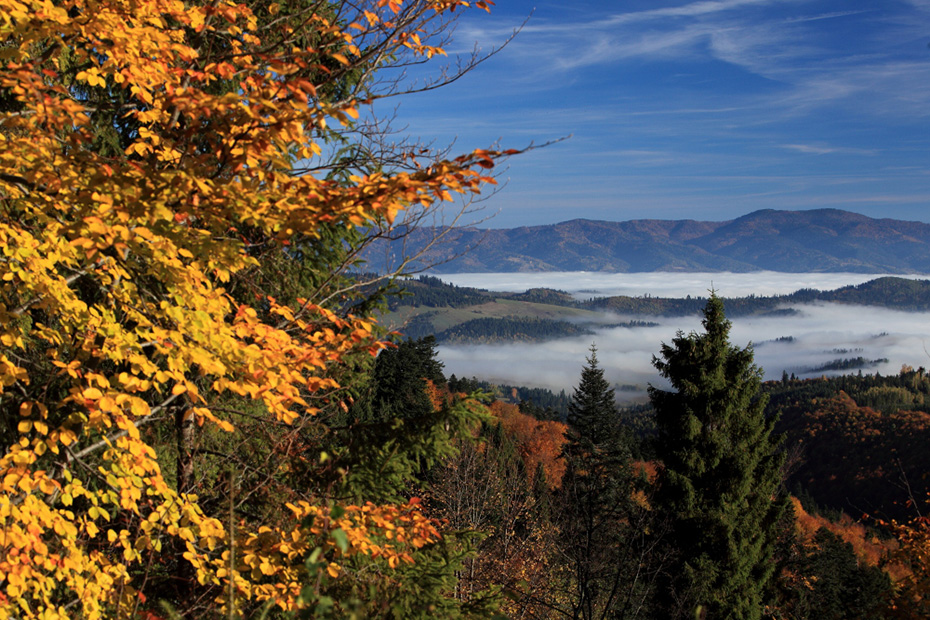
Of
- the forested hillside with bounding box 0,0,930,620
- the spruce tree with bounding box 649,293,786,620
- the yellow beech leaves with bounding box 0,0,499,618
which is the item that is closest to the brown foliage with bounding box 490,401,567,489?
the spruce tree with bounding box 649,293,786,620

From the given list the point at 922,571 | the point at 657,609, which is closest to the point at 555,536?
the point at 657,609

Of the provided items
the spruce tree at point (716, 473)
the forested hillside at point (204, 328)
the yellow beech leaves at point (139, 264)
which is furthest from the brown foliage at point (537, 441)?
the yellow beech leaves at point (139, 264)

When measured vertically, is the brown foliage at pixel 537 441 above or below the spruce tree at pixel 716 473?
below

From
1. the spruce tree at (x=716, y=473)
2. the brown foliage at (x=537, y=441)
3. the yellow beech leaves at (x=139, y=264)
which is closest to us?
the yellow beech leaves at (x=139, y=264)

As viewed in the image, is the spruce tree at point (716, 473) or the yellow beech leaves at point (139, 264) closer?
A: the yellow beech leaves at point (139, 264)

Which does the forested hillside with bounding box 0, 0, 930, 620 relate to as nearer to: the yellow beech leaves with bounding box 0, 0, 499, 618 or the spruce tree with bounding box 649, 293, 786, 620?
the yellow beech leaves with bounding box 0, 0, 499, 618

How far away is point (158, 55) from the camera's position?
174 inches

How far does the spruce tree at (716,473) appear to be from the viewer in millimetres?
15883

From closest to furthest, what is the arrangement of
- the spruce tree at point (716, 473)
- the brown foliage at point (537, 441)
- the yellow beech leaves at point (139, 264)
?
the yellow beech leaves at point (139, 264) < the spruce tree at point (716, 473) < the brown foliage at point (537, 441)

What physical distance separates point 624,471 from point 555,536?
12071 mm

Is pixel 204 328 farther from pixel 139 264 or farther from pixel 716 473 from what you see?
pixel 716 473

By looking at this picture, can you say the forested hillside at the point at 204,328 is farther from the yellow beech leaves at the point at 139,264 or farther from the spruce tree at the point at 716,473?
the spruce tree at the point at 716,473

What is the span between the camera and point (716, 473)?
55.0 ft

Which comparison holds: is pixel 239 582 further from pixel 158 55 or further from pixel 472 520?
pixel 472 520
